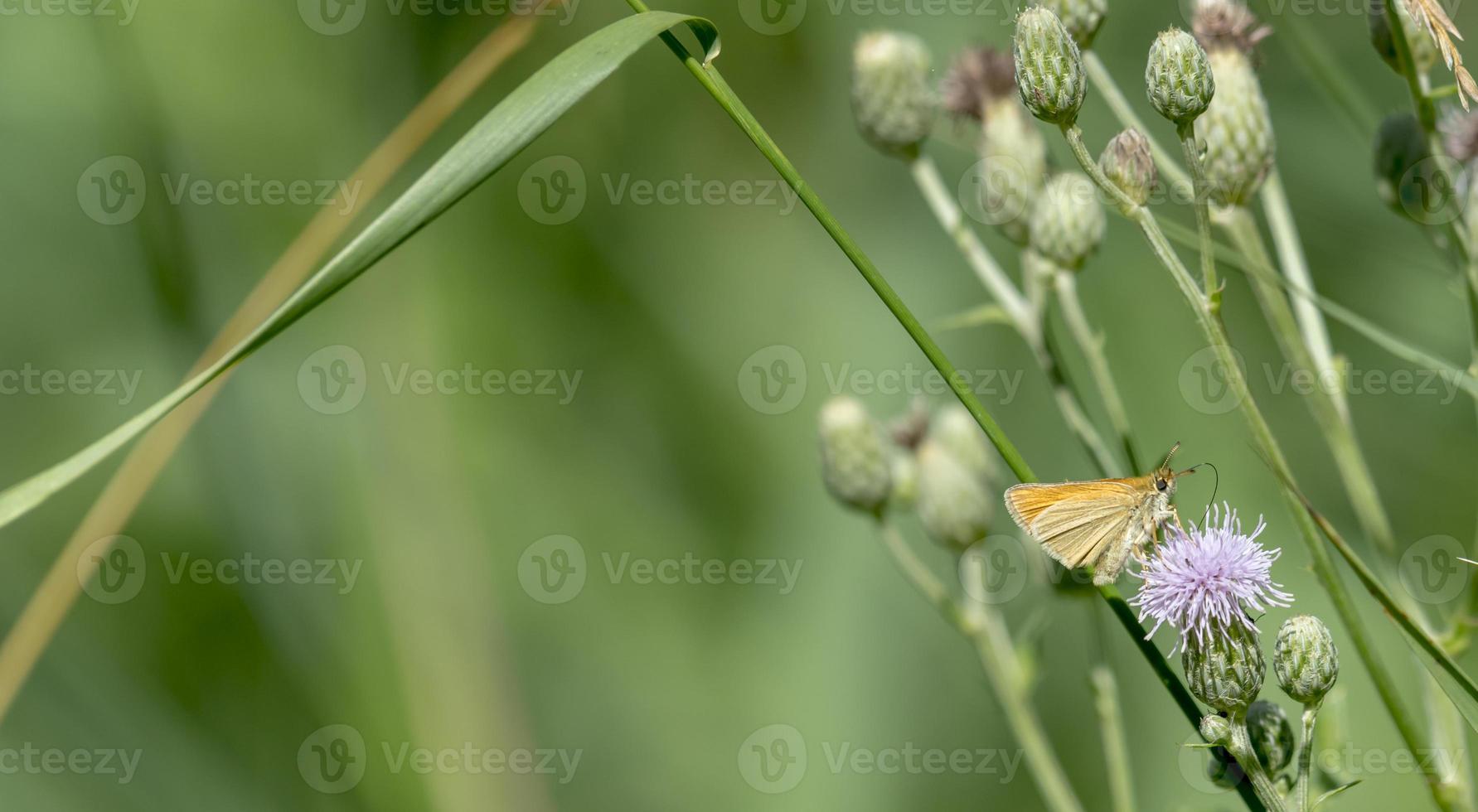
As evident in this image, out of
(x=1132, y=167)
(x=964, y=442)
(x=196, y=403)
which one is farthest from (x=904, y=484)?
(x=196, y=403)

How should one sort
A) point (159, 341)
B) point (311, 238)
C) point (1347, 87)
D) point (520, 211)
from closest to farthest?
point (1347, 87), point (311, 238), point (159, 341), point (520, 211)

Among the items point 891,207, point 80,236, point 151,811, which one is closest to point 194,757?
point 151,811

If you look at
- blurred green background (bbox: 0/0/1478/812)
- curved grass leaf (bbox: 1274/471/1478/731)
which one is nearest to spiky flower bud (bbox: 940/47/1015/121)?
blurred green background (bbox: 0/0/1478/812)

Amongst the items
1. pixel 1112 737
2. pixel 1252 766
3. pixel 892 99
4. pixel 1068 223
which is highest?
pixel 892 99

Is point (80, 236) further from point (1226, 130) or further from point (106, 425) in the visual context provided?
point (1226, 130)

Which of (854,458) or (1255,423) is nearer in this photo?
(1255,423)

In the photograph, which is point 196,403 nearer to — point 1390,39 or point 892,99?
point 892,99
